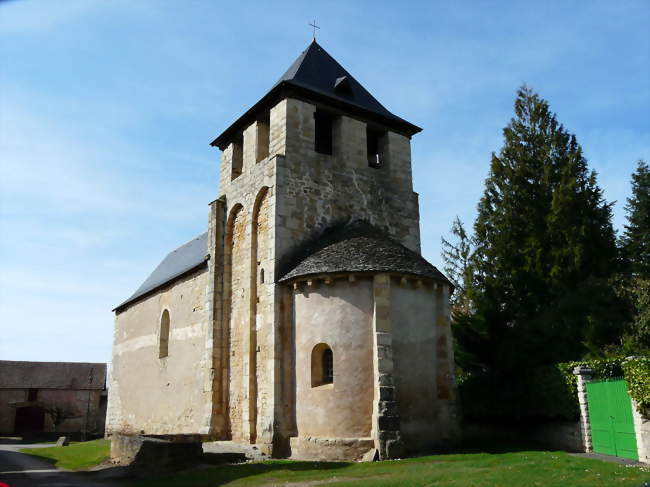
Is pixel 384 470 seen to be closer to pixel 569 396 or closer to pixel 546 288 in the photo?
pixel 569 396

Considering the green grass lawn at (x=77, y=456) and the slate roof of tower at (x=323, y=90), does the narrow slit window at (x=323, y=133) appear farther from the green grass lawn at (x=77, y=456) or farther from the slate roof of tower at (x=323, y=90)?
the green grass lawn at (x=77, y=456)

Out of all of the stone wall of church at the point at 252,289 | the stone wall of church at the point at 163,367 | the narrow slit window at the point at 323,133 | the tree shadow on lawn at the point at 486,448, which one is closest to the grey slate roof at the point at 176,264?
the stone wall of church at the point at 163,367

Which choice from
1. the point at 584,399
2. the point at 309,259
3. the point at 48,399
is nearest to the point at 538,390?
the point at 584,399

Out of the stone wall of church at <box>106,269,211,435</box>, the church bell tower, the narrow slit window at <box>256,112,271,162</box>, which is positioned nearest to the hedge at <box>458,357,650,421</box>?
the church bell tower

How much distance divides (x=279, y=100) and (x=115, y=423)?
55.6ft

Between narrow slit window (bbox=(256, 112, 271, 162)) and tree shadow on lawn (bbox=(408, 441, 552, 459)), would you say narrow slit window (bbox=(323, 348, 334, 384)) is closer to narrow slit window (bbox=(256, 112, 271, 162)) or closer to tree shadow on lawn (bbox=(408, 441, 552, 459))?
tree shadow on lawn (bbox=(408, 441, 552, 459))

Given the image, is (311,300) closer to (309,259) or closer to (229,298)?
(309,259)

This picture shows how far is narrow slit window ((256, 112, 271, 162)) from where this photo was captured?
17734 millimetres

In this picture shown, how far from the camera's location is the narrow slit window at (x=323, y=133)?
18.2 metres

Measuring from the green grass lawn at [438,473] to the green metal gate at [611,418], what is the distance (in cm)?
133

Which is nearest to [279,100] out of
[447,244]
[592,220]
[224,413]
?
[224,413]

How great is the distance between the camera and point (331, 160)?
17062 millimetres

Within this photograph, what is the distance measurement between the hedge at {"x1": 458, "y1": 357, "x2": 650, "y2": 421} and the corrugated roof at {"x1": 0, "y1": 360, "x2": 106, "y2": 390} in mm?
32150

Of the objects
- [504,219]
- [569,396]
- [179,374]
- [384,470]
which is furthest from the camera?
[504,219]
